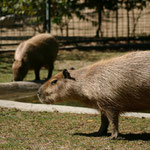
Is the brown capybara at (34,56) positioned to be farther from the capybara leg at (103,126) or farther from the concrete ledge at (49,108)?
the capybara leg at (103,126)

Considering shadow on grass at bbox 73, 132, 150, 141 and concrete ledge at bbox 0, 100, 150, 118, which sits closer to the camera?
shadow on grass at bbox 73, 132, 150, 141

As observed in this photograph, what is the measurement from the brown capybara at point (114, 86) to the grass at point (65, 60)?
14.6 ft

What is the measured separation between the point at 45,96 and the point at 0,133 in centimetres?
84

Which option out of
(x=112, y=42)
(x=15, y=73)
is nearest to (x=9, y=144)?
(x=15, y=73)

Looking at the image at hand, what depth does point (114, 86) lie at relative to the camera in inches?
175

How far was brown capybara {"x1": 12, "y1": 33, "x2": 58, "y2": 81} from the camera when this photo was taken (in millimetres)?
8958

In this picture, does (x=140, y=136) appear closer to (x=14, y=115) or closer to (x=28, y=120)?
(x=28, y=120)

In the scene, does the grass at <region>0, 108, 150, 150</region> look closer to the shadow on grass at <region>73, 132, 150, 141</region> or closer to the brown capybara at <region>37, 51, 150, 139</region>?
the shadow on grass at <region>73, 132, 150, 141</region>

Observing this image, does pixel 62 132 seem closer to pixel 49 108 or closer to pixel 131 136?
pixel 131 136

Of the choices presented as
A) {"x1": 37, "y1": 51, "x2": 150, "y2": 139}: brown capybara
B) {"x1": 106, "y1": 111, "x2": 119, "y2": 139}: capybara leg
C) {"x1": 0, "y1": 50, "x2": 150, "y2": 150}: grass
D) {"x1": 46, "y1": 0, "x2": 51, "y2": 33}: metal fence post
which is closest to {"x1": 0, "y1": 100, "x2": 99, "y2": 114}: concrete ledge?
{"x1": 0, "y1": 50, "x2": 150, "y2": 150}: grass

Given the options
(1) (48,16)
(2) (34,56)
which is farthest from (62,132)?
(1) (48,16)

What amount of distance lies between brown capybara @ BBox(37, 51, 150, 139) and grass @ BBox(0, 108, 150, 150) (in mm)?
302

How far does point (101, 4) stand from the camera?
15.2 m

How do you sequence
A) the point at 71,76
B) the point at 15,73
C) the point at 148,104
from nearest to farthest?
the point at 148,104 → the point at 71,76 → the point at 15,73
